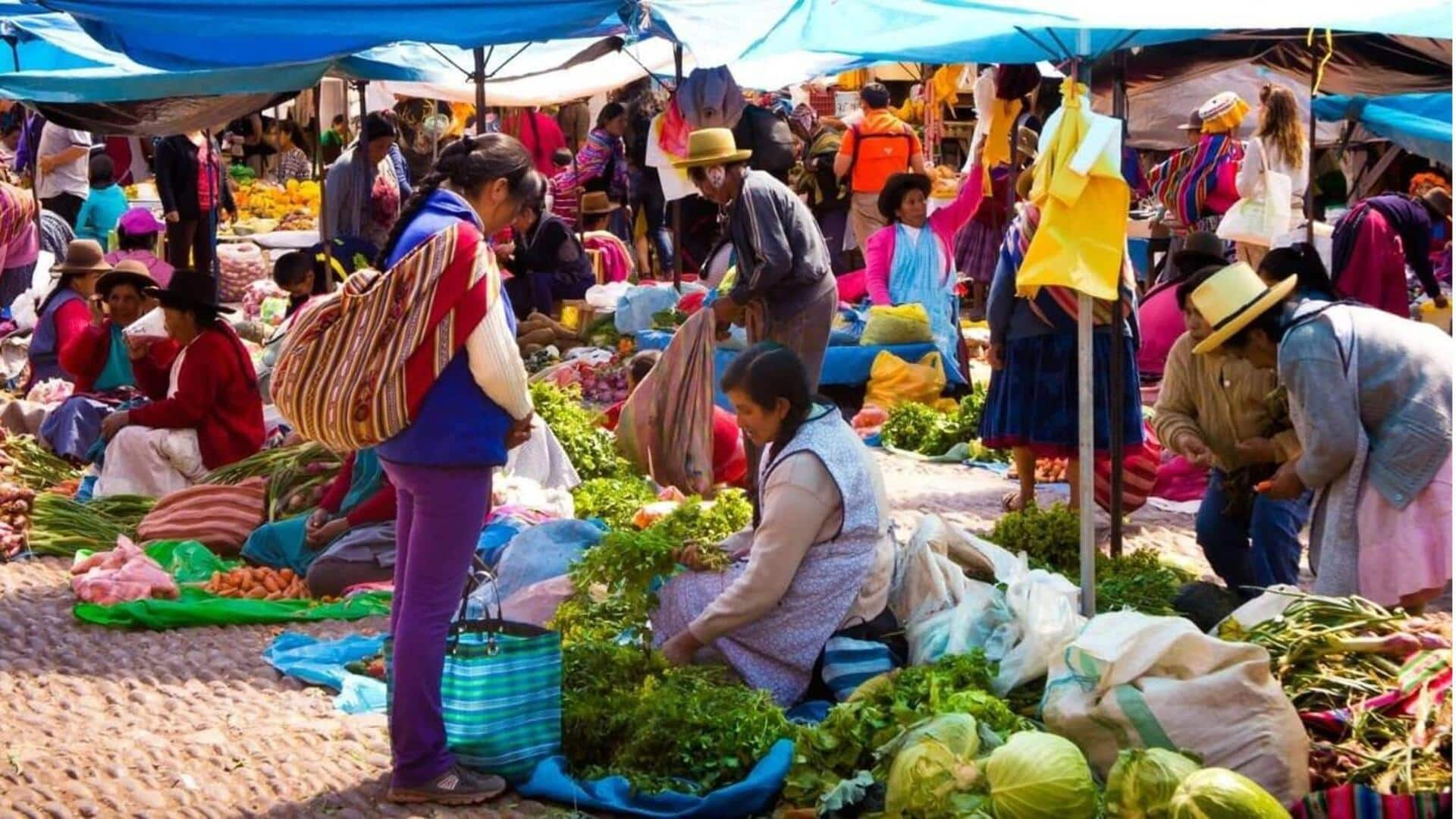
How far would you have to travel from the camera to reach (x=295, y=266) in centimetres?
936

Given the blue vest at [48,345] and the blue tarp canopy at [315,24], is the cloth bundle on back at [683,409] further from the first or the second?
the blue vest at [48,345]

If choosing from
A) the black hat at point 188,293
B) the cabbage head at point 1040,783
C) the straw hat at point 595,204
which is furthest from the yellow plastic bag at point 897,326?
the cabbage head at point 1040,783

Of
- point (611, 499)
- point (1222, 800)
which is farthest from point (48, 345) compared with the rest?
point (1222, 800)

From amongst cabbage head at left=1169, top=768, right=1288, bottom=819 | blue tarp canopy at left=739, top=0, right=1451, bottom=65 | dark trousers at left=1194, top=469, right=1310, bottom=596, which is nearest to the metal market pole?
blue tarp canopy at left=739, top=0, right=1451, bottom=65

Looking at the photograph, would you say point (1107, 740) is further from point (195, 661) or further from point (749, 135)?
point (749, 135)

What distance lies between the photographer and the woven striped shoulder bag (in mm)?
4730

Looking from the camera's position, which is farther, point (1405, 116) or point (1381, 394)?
point (1405, 116)

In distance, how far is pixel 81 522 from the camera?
28.2 feet

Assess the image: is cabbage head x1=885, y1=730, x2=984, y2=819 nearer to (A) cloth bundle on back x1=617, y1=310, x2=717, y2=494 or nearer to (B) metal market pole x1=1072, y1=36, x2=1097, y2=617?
(B) metal market pole x1=1072, y1=36, x2=1097, y2=617

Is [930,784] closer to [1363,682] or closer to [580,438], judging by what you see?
[1363,682]

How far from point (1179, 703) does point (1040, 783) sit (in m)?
0.47

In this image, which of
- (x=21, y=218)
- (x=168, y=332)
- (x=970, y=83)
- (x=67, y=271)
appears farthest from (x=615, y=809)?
(x=970, y=83)

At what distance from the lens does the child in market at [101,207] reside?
15078 mm

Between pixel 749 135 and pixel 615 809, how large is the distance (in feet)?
30.8
